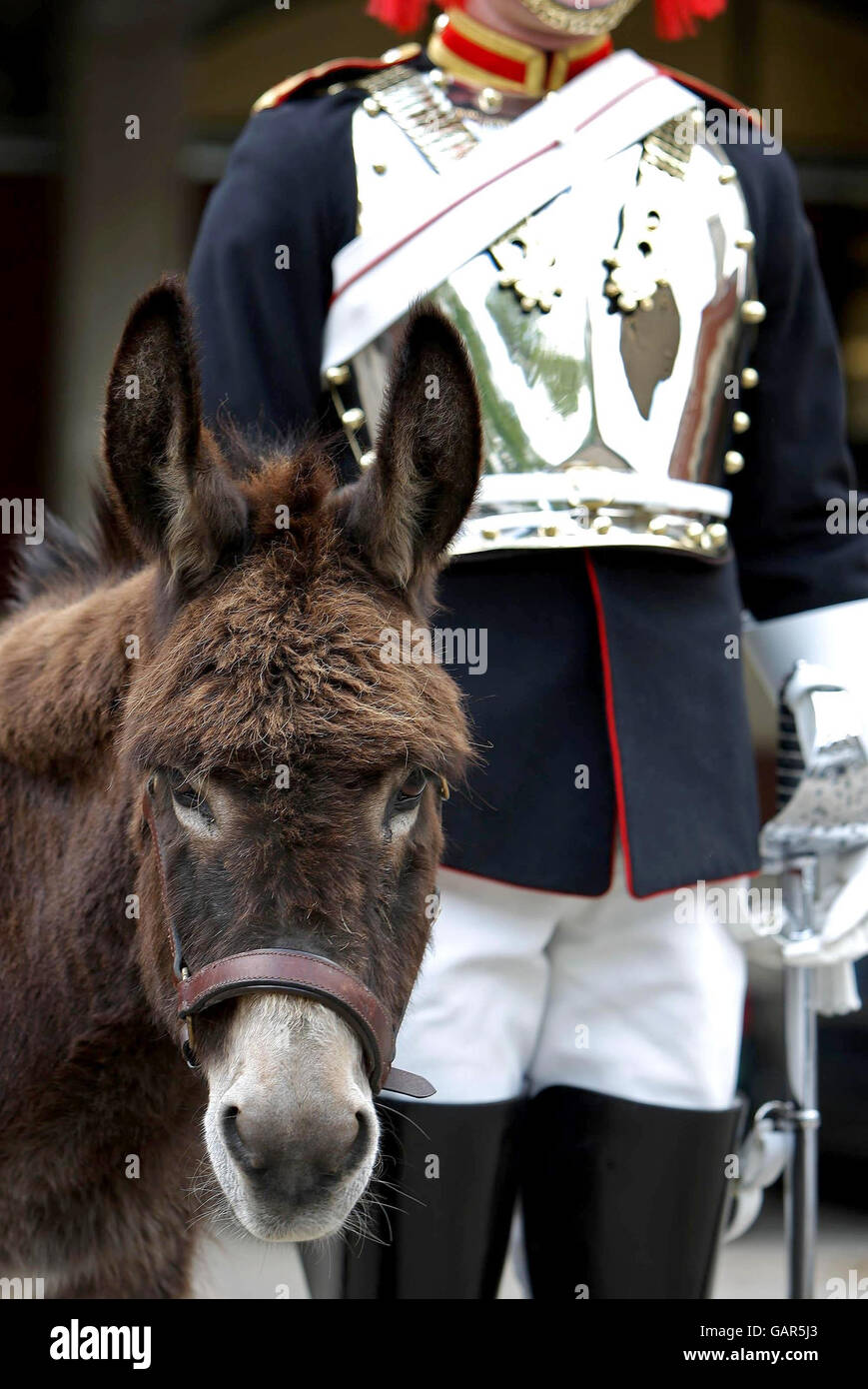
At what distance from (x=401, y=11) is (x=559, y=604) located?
3.77 feet

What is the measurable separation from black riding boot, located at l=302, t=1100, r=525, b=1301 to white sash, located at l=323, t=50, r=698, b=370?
→ 3.78 feet

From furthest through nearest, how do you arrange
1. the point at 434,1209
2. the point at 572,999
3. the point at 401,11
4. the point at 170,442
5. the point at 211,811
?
the point at 401,11, the point at 572,999, the point at 434,1209, the point at 170,442, the point at 211,811

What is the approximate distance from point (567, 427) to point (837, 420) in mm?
578

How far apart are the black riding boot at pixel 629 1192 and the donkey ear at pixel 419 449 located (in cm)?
93

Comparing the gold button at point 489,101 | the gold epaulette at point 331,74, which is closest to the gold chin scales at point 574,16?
the gold button at point 489,101

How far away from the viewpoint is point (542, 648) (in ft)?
7.94

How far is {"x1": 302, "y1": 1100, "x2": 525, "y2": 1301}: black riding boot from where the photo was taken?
237cm

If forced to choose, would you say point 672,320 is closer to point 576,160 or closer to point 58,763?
point 576,160

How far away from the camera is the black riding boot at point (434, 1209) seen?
2.37 meters

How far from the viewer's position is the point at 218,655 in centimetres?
186

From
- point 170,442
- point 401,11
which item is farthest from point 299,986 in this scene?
point 401,11

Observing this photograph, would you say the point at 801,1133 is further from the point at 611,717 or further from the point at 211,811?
the point at 211,811

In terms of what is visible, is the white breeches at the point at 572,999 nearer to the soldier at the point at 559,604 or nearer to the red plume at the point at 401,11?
the soldier at the point at 559,604

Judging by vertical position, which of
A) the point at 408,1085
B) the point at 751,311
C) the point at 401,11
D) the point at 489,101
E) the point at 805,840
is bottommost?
the point at 408,1085
